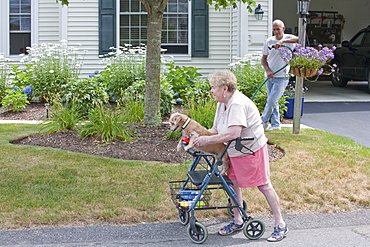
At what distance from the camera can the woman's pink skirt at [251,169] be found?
4586mm

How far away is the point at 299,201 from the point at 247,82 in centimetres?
598

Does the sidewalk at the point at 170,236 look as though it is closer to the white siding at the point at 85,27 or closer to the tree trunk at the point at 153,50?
the tree trunk at the point at 153,50

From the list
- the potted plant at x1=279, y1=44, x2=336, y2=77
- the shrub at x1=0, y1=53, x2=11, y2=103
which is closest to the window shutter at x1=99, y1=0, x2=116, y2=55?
the shrub at x1=0, y1=53, x2=11, y2=103

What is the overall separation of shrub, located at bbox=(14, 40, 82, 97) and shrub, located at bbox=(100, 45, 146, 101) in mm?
737

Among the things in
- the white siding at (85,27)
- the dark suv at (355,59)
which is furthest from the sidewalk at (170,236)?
the dark suv at (355,59)

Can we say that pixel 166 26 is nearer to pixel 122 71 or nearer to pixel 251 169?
pixel 122 71

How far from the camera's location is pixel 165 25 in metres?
13.9

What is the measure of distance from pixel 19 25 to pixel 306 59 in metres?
8.55

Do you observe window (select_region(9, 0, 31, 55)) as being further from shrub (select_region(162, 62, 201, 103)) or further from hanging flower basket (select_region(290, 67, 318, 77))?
hanging flower basket (select_region(290, 67, 318, 77))

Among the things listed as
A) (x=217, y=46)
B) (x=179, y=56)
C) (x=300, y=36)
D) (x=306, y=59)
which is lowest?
(x=306, y=59)

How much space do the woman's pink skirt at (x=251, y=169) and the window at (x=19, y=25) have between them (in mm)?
10614

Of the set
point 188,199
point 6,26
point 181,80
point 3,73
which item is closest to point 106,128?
point 188,199

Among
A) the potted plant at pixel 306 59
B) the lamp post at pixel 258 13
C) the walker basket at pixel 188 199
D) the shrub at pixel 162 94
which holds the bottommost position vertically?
the walker basket at pixel 188 199

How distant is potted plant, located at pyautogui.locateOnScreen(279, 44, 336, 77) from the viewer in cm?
811
